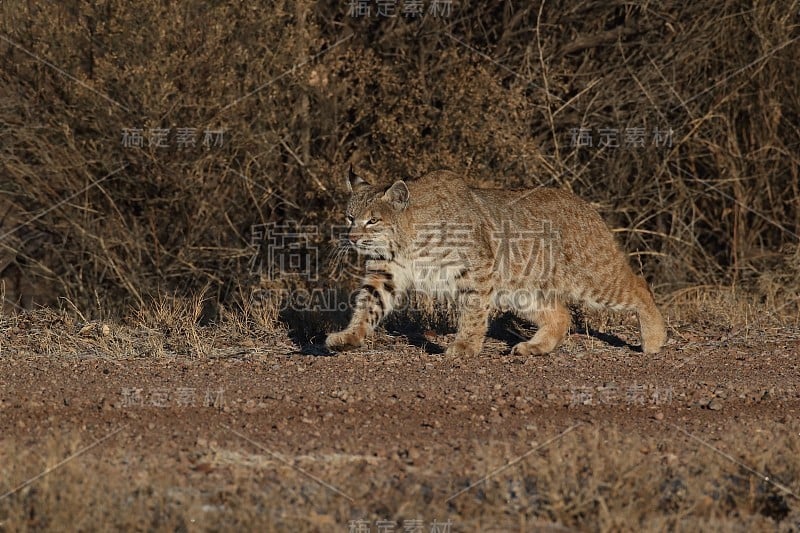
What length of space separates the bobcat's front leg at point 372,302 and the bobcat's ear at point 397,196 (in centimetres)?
49

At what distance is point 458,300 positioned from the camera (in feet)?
24.3

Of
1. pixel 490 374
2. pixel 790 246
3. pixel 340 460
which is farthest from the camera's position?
pixel 790 246

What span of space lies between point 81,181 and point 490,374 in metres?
6.06

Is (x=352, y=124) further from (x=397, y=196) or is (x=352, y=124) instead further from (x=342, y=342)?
(x=342, y=342)

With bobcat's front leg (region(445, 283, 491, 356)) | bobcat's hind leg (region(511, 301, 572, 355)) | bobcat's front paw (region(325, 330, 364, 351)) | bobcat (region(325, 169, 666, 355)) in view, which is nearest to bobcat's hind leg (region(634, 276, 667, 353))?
bobcat (region(325, 169, 666, 355))

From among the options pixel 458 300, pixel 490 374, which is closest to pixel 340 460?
pixel 490 374

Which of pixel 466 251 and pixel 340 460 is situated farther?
pixel 466 251

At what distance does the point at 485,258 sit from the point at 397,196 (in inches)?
30.9

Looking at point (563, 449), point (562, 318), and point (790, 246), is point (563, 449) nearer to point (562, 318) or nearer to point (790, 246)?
point (562, 318)

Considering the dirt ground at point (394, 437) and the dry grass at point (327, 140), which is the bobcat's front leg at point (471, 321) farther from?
the dry grass at point (327, 140)

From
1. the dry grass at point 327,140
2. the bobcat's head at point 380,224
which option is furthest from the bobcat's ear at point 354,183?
the dry grass at point 327,140

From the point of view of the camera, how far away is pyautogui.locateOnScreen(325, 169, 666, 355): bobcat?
7.37 metres

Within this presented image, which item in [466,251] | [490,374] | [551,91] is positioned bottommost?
[490,374]

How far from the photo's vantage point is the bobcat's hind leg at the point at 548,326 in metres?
7.52
